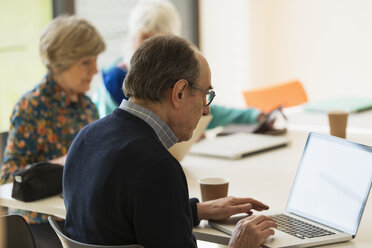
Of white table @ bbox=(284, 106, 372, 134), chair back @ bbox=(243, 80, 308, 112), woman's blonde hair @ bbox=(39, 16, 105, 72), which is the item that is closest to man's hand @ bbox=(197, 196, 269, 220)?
woman's blonde hair @ bbox=(39, 16, 105, 72)

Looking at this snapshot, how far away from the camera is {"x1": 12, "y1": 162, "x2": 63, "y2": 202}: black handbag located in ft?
6.88

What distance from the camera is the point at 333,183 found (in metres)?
1.76

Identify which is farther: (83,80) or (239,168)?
(83,80)

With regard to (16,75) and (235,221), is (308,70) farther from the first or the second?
(235,221)

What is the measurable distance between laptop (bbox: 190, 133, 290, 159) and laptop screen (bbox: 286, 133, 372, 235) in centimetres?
79

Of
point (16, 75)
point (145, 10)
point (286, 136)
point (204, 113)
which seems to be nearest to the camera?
point (204, 113)

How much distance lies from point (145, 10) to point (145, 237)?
6.59ft

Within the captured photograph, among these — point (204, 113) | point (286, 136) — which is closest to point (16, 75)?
point (286, 136)

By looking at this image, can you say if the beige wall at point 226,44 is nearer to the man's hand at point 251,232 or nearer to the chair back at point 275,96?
the chair back at point 275,96

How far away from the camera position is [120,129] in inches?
61.4

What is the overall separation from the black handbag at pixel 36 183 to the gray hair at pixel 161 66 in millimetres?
671

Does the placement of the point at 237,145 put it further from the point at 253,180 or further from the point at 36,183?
the point at 36,183

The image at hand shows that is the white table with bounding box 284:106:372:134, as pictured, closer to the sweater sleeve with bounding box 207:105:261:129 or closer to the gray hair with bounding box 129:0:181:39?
the sweater sleeve with bounding box 207:105:261:129

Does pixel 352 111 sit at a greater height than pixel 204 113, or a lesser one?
lesser
